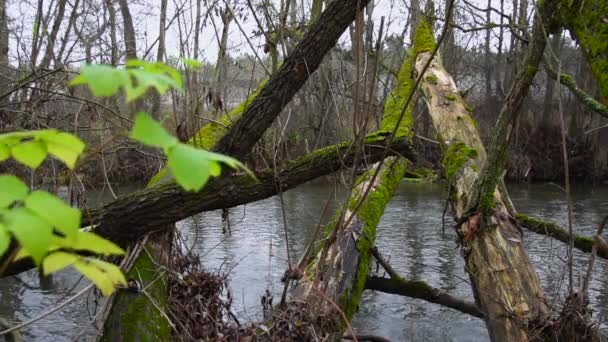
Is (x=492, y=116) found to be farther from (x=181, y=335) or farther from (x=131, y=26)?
(x=181, y=335)

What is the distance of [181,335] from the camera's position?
373 centimetres

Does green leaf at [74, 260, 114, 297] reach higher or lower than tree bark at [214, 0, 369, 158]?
lower

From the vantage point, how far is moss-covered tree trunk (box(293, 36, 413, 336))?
3.51 metres

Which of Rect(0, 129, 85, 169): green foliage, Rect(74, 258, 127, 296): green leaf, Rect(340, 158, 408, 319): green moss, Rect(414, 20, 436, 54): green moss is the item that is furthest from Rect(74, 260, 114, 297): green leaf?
Rect(414, 20, 436, 54): green moss

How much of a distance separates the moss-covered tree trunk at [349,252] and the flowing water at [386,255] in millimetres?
709

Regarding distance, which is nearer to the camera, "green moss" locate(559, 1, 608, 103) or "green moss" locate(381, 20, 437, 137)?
"green moss" locate(559, 1, 608, 103)

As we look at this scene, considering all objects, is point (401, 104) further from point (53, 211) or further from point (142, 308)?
point (53, 211)

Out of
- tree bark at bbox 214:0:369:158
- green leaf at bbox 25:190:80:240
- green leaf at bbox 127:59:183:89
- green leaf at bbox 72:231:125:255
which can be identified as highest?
tree bark at bbox 214:0:369:158

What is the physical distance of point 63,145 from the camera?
0.85 metres

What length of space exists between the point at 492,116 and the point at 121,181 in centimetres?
1199

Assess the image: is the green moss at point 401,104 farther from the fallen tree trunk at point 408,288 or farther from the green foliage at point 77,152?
the green foliage at point 77,152

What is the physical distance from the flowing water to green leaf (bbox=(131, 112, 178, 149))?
3328 millimetres

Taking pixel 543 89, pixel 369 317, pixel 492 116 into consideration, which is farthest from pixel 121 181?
pixel 543 89

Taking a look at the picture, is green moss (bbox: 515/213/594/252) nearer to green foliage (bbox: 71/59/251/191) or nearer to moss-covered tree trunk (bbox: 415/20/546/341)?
moss-covered tree trunk (bbox: 415/20/546/341)
